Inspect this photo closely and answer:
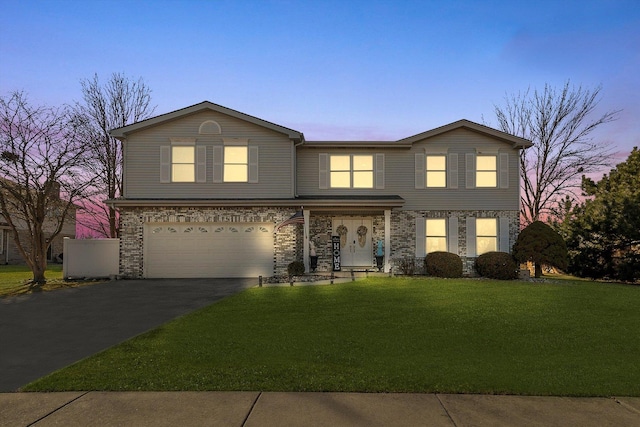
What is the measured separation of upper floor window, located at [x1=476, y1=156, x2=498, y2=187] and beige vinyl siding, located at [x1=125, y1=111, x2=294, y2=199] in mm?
9116

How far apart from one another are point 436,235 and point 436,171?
10.2ft

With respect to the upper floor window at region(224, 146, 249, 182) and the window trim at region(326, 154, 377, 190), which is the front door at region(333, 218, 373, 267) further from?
the upper floor window at region(224, 146, 249, 182)

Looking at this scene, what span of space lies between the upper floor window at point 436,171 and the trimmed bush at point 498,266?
13.3ft

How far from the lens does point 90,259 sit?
20.8 meters

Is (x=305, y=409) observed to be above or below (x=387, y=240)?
below

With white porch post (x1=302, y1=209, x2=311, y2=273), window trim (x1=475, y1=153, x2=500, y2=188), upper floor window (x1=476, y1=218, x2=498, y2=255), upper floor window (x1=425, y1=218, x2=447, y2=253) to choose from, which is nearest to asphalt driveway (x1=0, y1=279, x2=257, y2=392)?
white porch post (x1=302, y1=209, x2=311, y2=273)

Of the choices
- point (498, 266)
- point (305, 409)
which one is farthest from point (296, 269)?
point (305, 409)

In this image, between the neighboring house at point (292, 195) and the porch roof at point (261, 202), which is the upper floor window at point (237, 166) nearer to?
the neighboring house at point (292, 195)

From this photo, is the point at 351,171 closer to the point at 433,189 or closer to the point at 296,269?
the point at 433,189

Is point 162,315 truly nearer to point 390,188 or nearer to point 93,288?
point 93,288

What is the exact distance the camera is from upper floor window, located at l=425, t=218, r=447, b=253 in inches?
856

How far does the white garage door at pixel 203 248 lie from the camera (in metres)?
20.6

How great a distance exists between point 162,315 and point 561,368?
855cm

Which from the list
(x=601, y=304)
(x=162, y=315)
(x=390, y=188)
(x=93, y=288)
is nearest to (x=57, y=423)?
(x=162, y=315)
